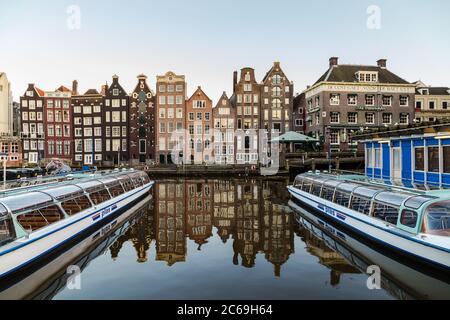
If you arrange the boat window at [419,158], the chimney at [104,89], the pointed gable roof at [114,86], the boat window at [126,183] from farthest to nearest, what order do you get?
the chimney at [104,89] < the pointed gable roof at [114,86] < the boat window at [126,183] < the boat window at [419,158]

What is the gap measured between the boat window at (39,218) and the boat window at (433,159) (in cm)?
2244

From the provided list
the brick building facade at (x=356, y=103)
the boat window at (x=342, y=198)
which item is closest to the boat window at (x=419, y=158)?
the boat window at (x=342, y=198)

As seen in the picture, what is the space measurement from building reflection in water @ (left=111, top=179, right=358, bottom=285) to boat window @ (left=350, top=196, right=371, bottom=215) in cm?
269

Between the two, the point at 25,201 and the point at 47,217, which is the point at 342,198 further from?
the point at 25,201

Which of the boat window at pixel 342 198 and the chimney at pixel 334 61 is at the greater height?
the chimney at pixel 334 61

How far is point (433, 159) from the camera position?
21422mm

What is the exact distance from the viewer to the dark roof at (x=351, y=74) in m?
57.8

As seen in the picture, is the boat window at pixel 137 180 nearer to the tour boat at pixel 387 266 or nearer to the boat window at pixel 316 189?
the boat window at pixel 316 189

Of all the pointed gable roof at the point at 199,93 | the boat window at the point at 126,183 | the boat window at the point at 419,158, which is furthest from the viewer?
the pointed gable roof at the point at 199,93

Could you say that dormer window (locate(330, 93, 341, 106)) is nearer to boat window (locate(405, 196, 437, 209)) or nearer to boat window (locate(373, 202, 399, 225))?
boat window (locate(373, 202, 399, 225))

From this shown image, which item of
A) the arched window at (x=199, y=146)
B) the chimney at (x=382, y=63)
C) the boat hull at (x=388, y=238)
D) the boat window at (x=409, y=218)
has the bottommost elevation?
the boat hull at (x=388, y=238)

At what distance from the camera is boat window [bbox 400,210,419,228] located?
41.1 ft
